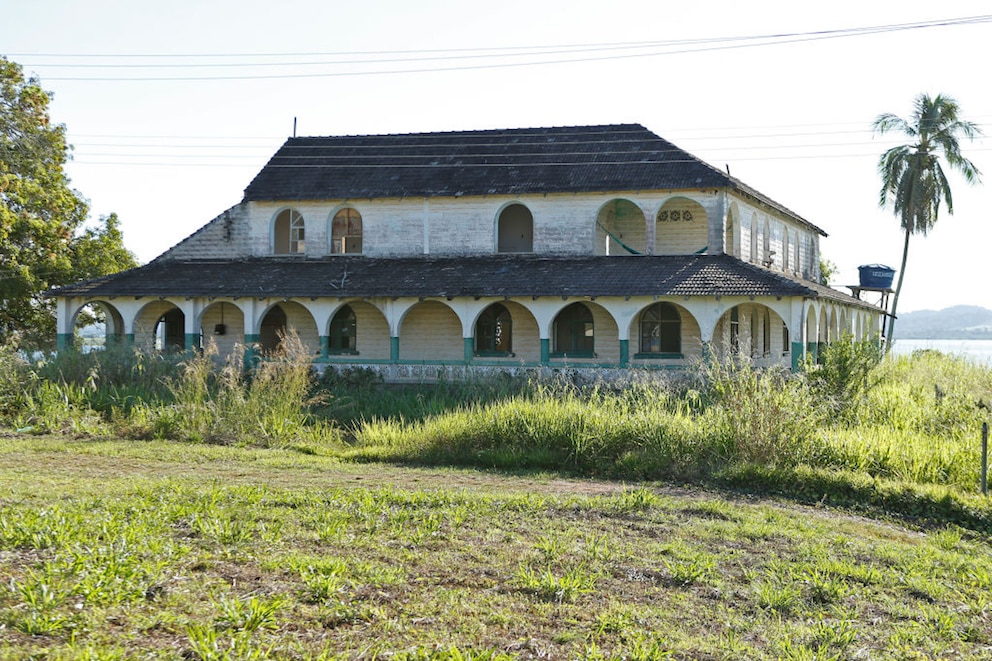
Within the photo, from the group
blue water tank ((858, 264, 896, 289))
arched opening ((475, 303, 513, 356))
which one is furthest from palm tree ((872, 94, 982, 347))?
arched opening ((475, 303, 513, 356))

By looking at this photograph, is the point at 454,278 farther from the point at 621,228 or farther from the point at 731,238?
the point at 731,238

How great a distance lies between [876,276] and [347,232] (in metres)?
22.1

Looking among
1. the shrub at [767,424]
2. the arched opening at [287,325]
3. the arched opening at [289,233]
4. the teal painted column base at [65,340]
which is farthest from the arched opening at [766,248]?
the teal painted column base at [65,340]

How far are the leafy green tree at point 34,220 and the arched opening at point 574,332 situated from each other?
18.4 metres

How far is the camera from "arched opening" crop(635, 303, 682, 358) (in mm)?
29188

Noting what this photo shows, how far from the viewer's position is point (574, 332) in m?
30.2

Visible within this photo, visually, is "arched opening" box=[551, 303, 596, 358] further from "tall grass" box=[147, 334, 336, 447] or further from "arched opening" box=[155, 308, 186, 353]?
"arched opening" box=[155, 308, 186, 353]

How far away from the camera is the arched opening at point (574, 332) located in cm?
2988

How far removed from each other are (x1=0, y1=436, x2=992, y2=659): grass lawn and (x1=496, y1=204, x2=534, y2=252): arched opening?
836 inches

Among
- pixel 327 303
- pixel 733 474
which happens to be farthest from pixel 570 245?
pixel 733 474

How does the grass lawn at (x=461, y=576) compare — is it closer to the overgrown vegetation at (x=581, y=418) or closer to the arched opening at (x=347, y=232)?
the overgrown vegetation at (x=581, y=418)

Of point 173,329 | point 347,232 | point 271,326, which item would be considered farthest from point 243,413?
point 173,329

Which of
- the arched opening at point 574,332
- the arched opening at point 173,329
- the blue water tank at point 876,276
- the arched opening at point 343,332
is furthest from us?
the blue water tank at point 876,276

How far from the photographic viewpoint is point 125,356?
22.3m
